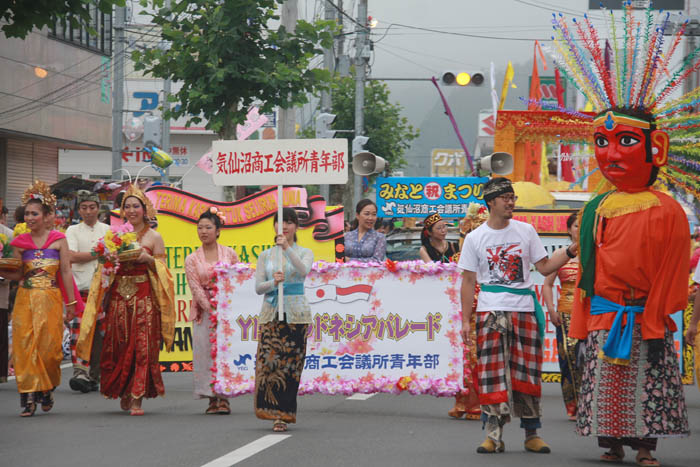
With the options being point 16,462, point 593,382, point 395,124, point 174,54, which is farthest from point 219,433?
point 395,124

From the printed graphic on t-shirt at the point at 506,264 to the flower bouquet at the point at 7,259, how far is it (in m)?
4.42

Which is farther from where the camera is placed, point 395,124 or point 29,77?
point 395,124

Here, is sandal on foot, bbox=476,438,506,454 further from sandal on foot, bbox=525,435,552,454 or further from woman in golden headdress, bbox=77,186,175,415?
woman in golden headdress, bbox=77,186,175,415

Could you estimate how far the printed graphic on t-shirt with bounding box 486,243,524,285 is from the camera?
25.3ft

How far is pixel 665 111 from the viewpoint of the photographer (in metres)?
7.66

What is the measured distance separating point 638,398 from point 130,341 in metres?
4.77

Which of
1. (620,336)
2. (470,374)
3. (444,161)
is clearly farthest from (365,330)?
(444,161)

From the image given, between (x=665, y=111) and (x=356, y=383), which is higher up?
(x=665, y=111)

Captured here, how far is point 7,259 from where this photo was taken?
995 cm

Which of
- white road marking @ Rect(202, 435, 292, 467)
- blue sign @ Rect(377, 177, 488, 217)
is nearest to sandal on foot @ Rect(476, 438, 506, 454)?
white road marking @ Rect(202, 435, 292, 467)

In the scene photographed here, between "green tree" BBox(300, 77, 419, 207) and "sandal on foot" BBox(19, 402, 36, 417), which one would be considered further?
"green tree" BBox(300, 77, 419, 207)

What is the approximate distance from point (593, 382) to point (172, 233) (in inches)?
267

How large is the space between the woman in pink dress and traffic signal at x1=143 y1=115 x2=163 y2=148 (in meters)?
18.1

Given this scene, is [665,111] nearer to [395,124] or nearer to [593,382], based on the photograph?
[593,382]
